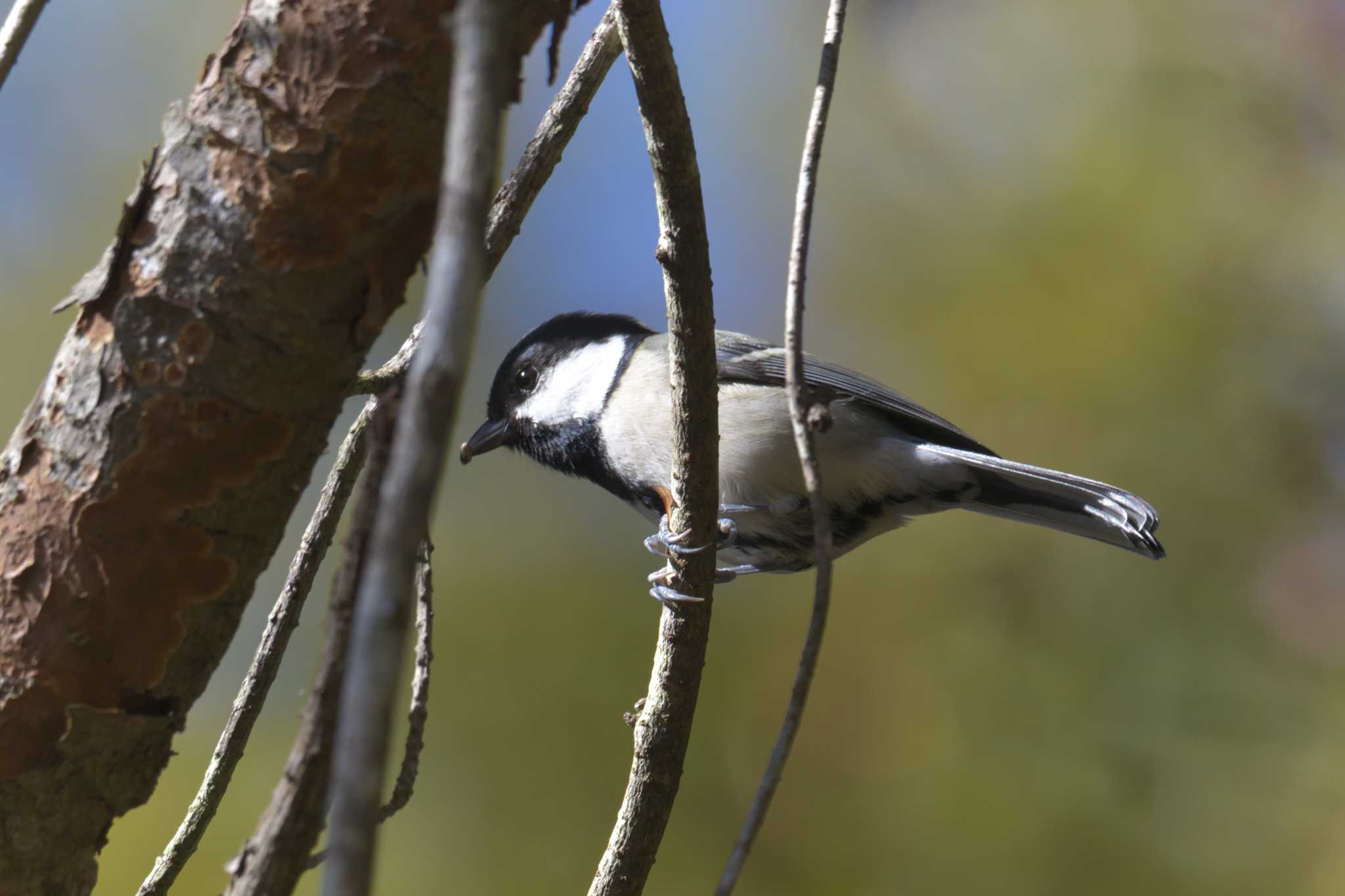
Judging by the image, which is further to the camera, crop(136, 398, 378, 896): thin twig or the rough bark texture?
crop(136, 398, 378, 896): thin twig

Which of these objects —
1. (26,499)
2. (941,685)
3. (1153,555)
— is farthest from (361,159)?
(941,685)

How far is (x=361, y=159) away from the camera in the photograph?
1.05 meters

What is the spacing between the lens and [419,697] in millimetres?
1618

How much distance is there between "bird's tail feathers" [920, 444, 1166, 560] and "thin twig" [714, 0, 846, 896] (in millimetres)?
1259

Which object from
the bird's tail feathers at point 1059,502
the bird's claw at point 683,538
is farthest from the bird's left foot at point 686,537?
the bird's tail feathers at point 1059,502

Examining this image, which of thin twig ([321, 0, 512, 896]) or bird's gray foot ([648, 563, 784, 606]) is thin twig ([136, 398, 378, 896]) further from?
thin twig ([321, 0, 512, 896])

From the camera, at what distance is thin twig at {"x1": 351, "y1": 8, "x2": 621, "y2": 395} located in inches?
74.2

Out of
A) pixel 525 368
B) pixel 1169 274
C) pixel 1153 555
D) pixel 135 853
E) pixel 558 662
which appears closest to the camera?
pixel 1153 555

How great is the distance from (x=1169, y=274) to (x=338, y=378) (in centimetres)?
369

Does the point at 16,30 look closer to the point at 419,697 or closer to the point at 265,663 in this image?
the point at 265,663

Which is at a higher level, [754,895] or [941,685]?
[941,685]

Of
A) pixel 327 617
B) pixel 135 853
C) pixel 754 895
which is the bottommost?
pixel 135 853

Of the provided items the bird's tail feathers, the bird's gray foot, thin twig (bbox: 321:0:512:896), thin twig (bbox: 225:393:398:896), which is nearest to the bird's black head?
the bird's gray foot

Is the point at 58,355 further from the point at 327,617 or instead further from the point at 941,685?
the point at 941,685
